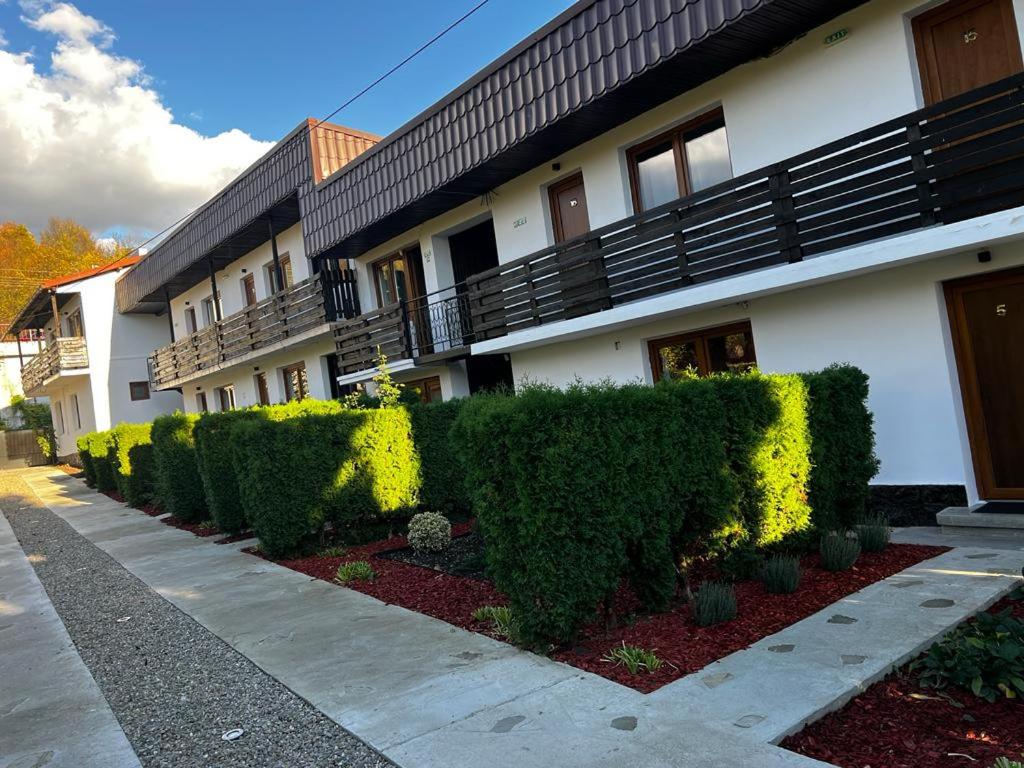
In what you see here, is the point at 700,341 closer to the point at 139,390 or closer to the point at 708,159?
the point at 708,159

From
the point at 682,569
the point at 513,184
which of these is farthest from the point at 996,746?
the point at 513,184

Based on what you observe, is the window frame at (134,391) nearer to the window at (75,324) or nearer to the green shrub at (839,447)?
the window at (75,324)

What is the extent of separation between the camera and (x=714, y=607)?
4.64 m

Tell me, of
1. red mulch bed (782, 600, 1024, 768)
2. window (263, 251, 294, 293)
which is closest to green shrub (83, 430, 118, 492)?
window (263, 251, 294, 293)

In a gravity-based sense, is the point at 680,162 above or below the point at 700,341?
above

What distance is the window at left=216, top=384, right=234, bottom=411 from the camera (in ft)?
82.0

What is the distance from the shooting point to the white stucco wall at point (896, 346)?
7.10m

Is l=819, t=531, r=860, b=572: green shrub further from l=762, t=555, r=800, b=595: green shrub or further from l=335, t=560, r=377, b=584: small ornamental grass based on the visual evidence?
l=335, t=560, r=377, b=584: small ornamental grass

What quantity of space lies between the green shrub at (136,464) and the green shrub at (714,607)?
49.2ft

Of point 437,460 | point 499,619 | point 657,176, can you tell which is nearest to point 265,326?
point 437,460

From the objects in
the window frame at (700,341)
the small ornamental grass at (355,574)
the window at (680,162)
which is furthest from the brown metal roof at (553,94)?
the small ornamental grass at (355,574)

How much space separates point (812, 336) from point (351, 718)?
261 inches

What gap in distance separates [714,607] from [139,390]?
99.6ft

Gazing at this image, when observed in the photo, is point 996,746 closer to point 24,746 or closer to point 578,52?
point 24,746
